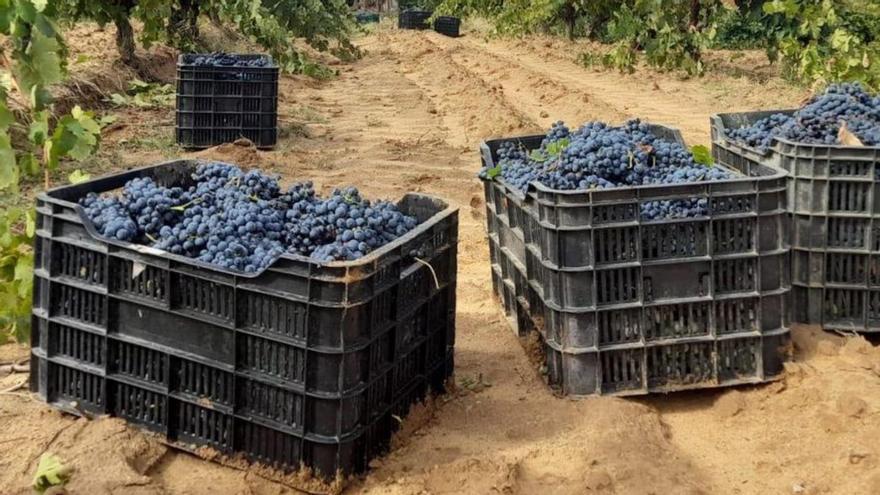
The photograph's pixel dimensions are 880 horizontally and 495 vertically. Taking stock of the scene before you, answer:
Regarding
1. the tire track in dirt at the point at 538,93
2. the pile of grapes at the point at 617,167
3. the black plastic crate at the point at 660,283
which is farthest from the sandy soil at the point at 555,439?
the tire track in dirt at the point at 538,93

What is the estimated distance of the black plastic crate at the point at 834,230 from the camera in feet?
15.6

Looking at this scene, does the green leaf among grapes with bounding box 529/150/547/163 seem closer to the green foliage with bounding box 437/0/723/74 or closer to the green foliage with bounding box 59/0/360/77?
the green foliage with bounding box 59/0/360/77

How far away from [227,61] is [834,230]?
23.8ft

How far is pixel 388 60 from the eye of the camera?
22734 mm

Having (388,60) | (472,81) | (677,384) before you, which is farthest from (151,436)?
(388,60)

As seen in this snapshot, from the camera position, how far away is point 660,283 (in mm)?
4082

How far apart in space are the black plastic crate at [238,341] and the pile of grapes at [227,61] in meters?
6.19

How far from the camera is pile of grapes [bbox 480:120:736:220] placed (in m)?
4.12

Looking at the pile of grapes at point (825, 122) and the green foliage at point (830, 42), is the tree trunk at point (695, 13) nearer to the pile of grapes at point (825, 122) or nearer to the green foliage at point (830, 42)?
the green foliage at point (830, 42)

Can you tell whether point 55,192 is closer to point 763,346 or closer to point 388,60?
point 763,346

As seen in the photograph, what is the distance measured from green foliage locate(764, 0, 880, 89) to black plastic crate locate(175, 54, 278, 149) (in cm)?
510

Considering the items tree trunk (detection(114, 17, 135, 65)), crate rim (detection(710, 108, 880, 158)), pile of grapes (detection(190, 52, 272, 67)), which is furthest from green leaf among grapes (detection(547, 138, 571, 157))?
tree trunk (detection(114, 17, 135, 65))

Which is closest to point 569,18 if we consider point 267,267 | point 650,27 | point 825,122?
point 650,27

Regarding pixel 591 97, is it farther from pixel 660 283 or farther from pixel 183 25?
pixel 660 283
